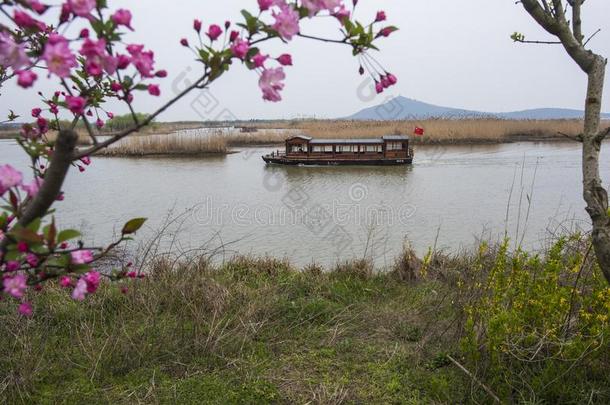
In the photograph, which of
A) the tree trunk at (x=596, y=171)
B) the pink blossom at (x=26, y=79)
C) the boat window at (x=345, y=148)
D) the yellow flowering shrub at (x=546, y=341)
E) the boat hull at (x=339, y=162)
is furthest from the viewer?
the boat window at (x=345, y=148)

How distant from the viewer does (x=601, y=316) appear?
1.73 meters

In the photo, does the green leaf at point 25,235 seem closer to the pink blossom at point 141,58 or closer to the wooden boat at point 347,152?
the pink blossom at point 141,58

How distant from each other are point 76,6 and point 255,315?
2267 millimetres

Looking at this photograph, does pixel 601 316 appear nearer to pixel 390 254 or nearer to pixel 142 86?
pixel 142 86

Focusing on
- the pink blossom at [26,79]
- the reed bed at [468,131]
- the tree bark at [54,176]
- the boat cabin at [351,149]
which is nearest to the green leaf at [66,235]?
the tree bark at [54,176]

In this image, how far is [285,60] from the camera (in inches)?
33.4

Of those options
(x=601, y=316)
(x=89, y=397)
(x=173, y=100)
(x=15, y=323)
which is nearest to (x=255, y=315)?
(x=89, y=397)

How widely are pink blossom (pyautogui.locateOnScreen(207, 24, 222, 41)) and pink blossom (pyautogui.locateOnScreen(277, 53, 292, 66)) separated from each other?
13 cm

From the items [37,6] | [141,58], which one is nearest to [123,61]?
[141,58]

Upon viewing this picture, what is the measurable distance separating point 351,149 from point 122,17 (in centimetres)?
1491

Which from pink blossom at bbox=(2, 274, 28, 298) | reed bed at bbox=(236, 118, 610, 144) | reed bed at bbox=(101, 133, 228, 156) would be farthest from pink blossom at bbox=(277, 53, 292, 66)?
reed bed at bbox=(236, 118, 610, 144)

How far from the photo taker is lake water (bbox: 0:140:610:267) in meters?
5.48

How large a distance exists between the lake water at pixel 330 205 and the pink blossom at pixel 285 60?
188 cm

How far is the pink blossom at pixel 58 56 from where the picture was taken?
0.65 m
